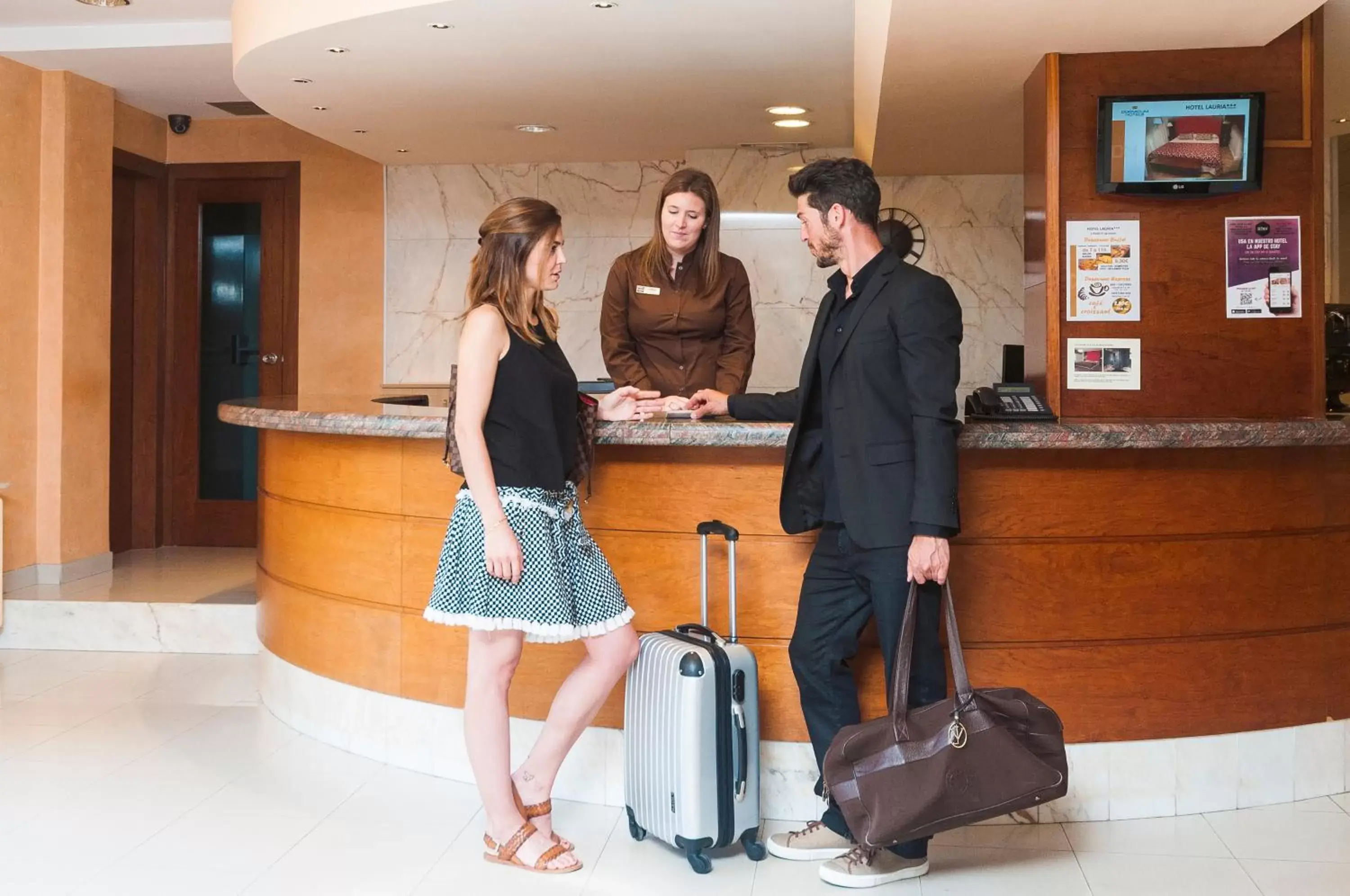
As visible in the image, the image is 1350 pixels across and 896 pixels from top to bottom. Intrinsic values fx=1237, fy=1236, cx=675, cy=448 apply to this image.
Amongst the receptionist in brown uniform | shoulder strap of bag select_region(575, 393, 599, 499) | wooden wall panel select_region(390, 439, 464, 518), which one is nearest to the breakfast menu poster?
the receptionist in brown uniform

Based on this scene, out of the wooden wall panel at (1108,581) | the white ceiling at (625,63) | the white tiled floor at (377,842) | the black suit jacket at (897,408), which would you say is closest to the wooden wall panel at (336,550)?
the white tiled floor at (377,842)

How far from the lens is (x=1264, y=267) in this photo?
4.09m

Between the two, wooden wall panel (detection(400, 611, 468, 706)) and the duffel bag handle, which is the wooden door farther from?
the duffel bag handle

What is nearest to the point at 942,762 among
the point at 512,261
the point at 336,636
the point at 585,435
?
the point at 585,435

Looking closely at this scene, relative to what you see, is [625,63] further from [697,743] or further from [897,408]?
[697,743]

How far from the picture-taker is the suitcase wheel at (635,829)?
3.36 m

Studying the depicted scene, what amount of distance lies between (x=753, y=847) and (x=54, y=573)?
468 centimetres

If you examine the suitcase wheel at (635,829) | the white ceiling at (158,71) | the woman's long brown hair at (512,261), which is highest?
the white ceiling at (158,71)

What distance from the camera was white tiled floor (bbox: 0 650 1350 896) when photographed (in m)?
3.10

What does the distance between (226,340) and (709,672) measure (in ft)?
18.9

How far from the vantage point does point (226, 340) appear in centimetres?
788

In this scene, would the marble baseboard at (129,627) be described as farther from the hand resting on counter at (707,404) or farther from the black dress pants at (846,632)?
the black dress pants at (846,632)

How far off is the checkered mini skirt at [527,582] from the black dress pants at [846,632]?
0.52m

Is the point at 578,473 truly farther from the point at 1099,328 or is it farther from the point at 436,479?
the point at 1099,328
